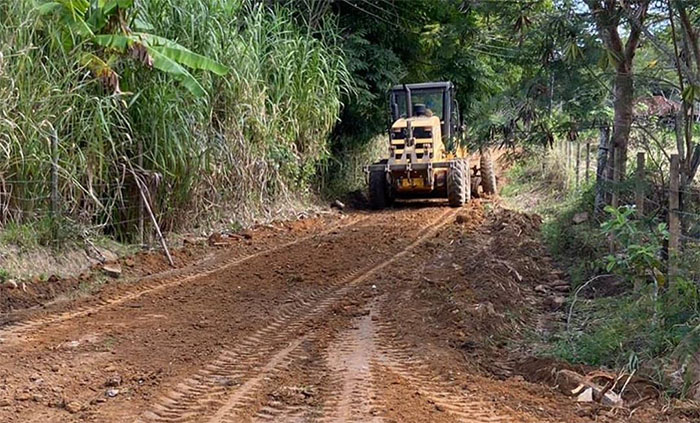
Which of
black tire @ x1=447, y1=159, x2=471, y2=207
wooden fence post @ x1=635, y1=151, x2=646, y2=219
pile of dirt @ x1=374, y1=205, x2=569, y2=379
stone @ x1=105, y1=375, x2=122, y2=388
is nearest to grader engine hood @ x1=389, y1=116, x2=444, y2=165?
black tire @ x1=447, y1=159, x2=471, y2=207

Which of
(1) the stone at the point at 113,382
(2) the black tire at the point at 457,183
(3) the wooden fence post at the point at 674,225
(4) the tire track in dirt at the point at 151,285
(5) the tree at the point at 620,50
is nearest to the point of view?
(1) the stone at the point at 113,382

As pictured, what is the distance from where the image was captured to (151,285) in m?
7.74

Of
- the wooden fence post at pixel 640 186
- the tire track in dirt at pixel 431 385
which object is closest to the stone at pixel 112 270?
the tire track in dirt at pixel 431 385

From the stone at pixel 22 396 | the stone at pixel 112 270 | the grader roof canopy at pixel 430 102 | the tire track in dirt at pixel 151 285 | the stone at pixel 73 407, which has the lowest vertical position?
the stone at pixel 73 407

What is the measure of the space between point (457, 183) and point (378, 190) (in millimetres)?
1633

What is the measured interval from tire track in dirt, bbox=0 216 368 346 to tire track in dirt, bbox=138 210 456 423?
159cm

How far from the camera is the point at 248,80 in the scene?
11.3 m

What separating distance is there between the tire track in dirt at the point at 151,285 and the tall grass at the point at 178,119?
1172mm

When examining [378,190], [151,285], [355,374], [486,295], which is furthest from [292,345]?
[378,190]

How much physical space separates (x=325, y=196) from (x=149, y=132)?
702 cm

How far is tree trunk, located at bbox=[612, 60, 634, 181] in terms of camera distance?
7230mm

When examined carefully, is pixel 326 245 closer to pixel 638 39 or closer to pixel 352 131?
pixel 638 39

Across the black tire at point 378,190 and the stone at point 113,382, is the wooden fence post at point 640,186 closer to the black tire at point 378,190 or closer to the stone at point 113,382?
the stone at point 113,382

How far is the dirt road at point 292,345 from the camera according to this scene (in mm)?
4242
